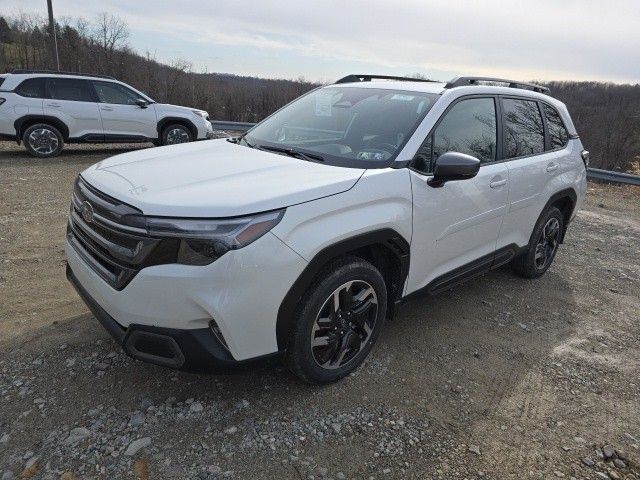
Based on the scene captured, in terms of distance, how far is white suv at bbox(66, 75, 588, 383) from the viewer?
7.22ft

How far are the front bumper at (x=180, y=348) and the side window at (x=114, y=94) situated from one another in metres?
9.46

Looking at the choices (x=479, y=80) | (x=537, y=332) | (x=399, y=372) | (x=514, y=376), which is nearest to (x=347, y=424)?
(x=399, y=372)

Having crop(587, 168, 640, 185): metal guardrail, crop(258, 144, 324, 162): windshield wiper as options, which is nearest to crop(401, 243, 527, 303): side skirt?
crop(258, 144, 324, 162): windshield wiper

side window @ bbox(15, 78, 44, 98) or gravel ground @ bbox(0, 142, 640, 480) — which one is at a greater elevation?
side window @ bbox(15, 78, 44, 98)

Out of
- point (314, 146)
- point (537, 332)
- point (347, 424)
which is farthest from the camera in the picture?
point (537, 332)

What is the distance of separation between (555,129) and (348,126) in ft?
7.85

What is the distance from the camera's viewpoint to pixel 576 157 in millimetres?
4734

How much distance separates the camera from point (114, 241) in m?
2.36

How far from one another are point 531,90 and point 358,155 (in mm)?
2462

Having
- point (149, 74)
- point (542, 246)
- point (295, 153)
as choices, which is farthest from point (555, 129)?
point (149, 74)

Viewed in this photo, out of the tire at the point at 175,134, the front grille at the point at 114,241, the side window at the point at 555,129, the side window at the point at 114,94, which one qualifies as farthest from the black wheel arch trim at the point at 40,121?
the side window at the point at 555,129

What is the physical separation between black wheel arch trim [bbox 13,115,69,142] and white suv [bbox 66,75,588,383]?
7806mm

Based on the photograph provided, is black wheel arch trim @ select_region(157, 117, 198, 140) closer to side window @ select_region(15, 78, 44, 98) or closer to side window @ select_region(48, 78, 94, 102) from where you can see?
side window @ select_region(48, 78, 94, 102)

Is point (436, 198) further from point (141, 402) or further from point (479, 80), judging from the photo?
point (141, 402)
